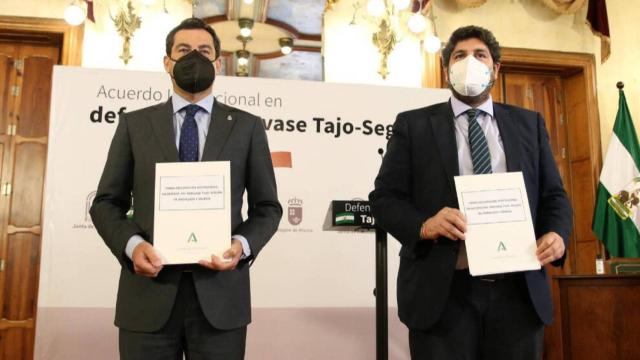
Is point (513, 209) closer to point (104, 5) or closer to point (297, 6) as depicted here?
point (297, 6)

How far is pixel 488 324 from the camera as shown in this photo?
1.62 meters

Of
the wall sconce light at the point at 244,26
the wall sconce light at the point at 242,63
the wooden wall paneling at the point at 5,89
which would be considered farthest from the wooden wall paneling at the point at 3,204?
the wall sconce light at the point at 244,26

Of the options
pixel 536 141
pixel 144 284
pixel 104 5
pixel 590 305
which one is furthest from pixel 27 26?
pixel 590 305

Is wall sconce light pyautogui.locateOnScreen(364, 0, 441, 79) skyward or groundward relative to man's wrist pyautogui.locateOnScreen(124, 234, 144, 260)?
skyward

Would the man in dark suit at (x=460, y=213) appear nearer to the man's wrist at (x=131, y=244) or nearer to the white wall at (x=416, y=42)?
the man's wrist at (x=131, y=244)

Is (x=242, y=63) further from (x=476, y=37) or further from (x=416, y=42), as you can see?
(x=476, y=37)

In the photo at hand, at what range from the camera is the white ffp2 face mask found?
1828 mm

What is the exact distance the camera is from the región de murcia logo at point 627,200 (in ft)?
15.8

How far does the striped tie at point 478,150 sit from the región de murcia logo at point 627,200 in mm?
3632

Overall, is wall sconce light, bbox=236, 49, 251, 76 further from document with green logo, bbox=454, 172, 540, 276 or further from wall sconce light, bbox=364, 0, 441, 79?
document with green logo, bbox=454, 172, 540, 276

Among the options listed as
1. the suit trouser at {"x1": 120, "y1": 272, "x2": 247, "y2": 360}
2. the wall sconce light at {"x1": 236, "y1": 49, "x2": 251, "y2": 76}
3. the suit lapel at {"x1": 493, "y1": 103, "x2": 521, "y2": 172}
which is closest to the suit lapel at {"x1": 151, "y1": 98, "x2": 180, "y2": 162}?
the suit trouser at {"x1": 120, "y1": 272, "x2": 247, "y2": 360}

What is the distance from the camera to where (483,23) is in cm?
514

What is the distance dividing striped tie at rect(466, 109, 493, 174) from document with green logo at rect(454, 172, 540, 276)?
87 mm

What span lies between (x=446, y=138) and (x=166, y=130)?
0.86 meters
